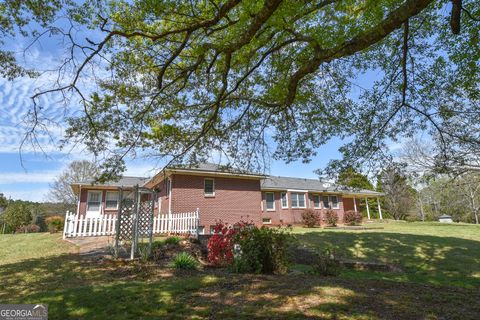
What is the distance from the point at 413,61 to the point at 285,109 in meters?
3.65

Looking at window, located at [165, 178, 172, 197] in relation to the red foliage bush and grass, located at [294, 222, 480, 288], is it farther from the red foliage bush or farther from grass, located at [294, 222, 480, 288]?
the red foliage bush

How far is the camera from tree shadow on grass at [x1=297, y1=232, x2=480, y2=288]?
26.3 feet

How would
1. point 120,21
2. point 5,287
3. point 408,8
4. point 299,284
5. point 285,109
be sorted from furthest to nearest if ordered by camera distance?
point 285,109 → point 120,21 → point 5,287 → point 299,284 → point 408,8

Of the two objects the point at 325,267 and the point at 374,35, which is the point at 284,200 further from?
the point at 374,35

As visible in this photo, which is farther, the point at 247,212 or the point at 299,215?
the point at 299,215

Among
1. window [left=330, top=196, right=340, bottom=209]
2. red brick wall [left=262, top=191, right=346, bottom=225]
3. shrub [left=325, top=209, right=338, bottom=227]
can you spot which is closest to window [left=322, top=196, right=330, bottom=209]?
window [left=330, top=196, right=340, bottom=209]

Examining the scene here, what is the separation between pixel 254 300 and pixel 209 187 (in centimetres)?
1604

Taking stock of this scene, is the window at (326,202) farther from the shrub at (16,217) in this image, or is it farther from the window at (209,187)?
the shrub at (16,217)

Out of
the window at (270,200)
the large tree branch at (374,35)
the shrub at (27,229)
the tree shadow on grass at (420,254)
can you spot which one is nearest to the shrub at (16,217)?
the shrub at (27,229)

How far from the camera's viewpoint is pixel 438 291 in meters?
4.89

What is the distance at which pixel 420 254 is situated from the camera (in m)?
10.8

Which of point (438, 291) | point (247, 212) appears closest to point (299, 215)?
point (247, 212)

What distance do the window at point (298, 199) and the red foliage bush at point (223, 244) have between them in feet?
64.8

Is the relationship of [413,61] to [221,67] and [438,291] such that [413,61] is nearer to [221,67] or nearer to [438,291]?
[221,67]
